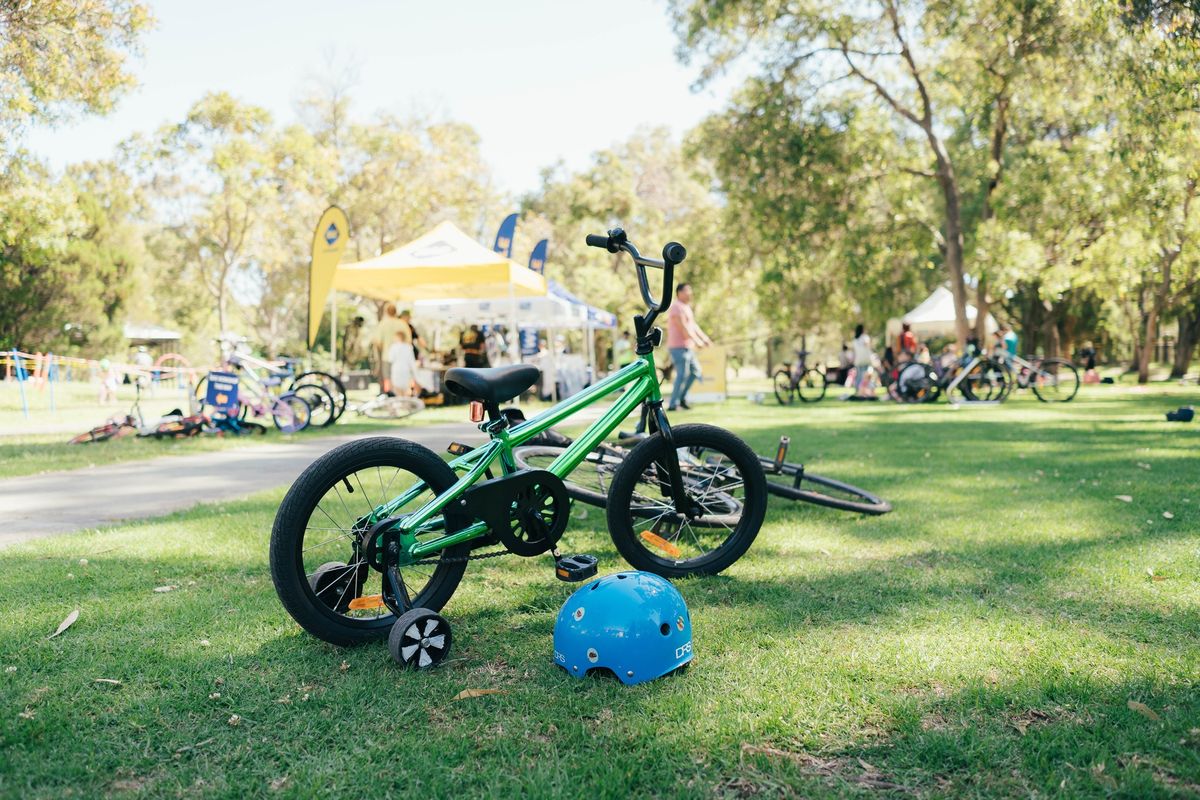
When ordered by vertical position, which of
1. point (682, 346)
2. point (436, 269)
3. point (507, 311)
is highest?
point (436, 269)

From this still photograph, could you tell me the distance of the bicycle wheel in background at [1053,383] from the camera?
16031 mm

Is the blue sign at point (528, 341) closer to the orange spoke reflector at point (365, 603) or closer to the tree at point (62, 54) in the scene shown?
the tree at point (62, 54)

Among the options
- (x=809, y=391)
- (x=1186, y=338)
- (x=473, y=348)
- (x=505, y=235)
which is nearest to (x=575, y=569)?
(x=505, y=235)

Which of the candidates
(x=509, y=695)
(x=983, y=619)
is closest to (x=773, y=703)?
(x=509, y=695)

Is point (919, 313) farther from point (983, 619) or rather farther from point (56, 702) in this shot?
point (56, 702)

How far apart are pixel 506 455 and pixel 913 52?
803 inches

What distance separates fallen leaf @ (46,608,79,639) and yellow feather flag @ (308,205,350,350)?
1068 centimetres

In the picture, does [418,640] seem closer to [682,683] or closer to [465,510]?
[465,510]

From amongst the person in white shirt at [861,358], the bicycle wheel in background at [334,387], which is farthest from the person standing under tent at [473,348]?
the person in white shirt at [861,358]

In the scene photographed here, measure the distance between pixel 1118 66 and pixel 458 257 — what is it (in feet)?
33.4

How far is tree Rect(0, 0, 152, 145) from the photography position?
1141 cm

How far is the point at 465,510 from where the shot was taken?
313 centimetres

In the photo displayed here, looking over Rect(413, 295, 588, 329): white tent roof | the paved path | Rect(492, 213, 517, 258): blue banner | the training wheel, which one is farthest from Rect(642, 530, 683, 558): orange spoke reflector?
Rect(413, 295, 588, 329): white tent roof

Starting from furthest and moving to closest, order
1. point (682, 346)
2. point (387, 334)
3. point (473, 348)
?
1. point (473, 348)
2. point (387, 334)
3. point (682, 346)
